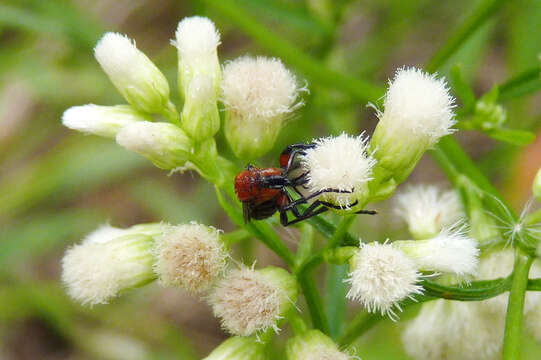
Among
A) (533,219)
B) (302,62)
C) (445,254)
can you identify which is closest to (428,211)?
(533,219)

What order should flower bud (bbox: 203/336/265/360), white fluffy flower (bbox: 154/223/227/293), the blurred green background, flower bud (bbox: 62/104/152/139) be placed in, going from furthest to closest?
the blurred green background < flower bud (bbox: 62/104/152/139) < flower bud (bbox: 203/336/265/360) < white fluffy flower (bbox: 154/223/227/293)

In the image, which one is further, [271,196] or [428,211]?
[428,211]

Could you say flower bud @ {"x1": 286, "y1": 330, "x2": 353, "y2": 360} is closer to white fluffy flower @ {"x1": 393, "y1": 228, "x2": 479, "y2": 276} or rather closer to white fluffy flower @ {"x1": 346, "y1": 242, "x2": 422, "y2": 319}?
white fluffy flower @ {"x1": 346, "y1": 242, "x2": 422, "y2": 319}

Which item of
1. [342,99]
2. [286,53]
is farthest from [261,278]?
[342,99]

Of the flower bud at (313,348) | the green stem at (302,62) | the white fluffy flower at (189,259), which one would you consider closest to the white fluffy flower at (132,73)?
the white fluffy flower at (189,259)

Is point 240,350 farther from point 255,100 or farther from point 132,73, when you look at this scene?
point 132,73

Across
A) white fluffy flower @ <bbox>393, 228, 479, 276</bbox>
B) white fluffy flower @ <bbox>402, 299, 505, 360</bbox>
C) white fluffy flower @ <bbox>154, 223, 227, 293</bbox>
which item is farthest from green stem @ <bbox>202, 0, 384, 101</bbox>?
white fluffy flower @ <bbox>154, 223, 227, 293</bbox>
